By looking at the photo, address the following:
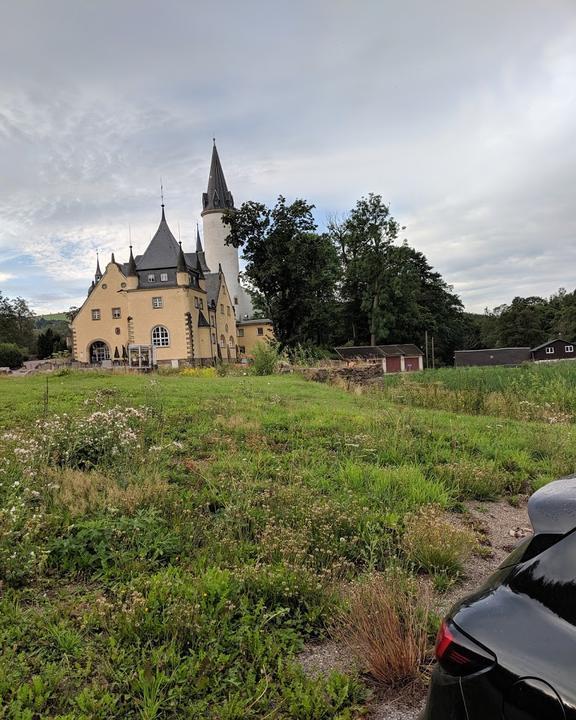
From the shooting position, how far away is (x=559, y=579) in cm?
155

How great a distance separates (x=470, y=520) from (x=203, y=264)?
69405mm

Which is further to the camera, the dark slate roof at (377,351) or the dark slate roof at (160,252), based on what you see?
the dark slate roof at (377,351)

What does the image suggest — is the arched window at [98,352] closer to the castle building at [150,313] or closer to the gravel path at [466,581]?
the castle building at [150,313]

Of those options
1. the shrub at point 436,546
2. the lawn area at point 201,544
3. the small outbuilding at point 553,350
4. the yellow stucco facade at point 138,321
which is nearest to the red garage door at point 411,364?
the yellow stucco facade at point 138,321

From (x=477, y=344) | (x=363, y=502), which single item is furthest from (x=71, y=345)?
(x=477, y=344)

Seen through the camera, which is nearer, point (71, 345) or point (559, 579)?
point (559, 579)

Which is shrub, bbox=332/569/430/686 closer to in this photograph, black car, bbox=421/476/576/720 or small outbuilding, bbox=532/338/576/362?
black car, bbox=421/476/576/720

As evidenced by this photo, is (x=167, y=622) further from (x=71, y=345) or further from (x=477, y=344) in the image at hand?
(x=477, y=344)

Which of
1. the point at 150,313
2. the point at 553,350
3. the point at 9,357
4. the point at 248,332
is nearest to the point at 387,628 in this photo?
the point at 150,313

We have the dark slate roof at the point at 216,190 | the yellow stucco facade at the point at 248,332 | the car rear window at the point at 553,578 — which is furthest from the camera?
the yellow stucco facade at the point at 248,332

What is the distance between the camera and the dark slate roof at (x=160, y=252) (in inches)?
2188

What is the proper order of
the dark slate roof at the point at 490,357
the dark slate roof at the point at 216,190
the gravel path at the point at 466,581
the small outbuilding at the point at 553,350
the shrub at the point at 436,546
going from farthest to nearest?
the small outbuilding at the point at 553,350 < the dark slate roof at the point at 490,357 < the dark slate roof at the point at 216,190 < the shrub at the point at 436,546 < the gravel path at the point at 466,581

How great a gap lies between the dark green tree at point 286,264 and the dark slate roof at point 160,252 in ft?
33.1

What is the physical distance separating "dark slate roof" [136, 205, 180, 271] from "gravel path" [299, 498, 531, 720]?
53.1 meters
